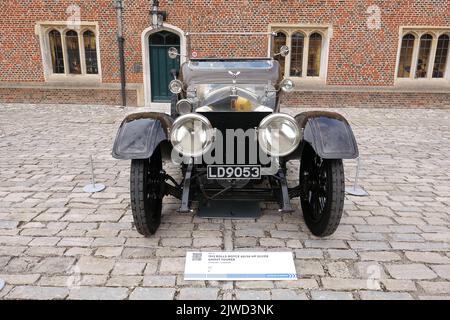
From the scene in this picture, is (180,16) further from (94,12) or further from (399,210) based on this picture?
(399,210)

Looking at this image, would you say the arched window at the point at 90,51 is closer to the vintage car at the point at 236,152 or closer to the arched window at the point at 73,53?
the arched window at the point at 73,53

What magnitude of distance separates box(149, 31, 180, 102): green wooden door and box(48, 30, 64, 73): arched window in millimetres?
3048

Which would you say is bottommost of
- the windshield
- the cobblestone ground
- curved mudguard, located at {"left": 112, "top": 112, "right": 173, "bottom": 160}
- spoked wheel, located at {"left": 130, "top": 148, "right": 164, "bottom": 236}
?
the cobblestone ground

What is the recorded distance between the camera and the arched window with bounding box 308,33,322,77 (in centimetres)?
1109

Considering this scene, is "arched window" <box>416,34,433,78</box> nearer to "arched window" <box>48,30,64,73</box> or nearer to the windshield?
the windshield

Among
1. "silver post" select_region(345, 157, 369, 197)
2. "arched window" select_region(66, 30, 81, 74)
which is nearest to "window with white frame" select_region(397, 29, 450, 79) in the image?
"silver post" select_region(345, 157, 369, 197)

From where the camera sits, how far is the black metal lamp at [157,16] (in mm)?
10250

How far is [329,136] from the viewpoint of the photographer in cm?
287

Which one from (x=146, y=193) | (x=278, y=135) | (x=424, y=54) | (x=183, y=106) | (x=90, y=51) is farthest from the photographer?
(x=90, y=51)

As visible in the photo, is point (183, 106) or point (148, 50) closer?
point (183, 106)

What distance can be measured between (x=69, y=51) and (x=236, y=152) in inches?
415

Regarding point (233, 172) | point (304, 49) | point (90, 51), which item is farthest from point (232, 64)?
point (90, 51)

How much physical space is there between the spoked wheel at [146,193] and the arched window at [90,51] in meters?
9.38

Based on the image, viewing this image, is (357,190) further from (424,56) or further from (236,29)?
(424,56)
